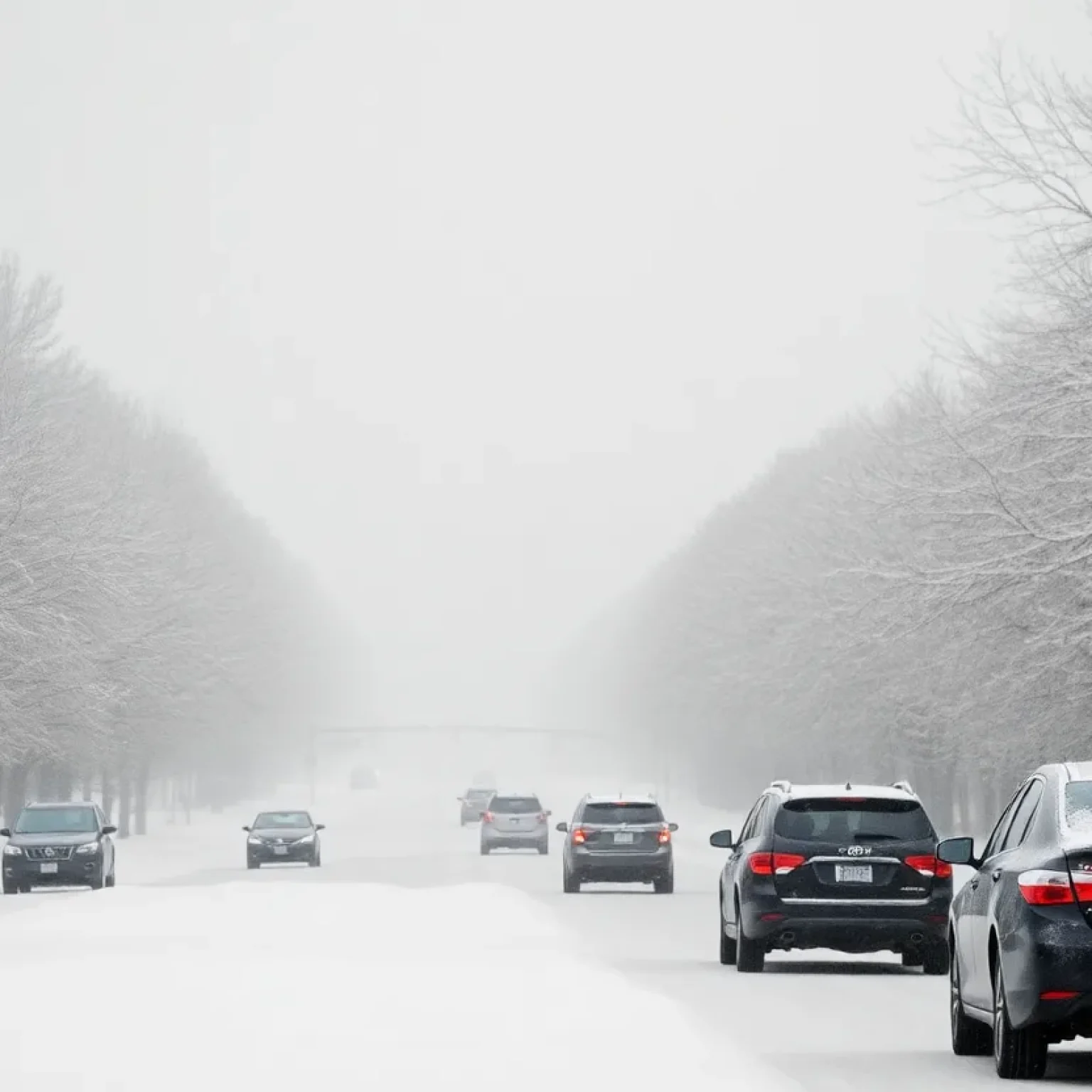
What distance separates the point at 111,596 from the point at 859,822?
26307 millimetres

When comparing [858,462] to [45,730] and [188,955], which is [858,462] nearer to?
[45,730]

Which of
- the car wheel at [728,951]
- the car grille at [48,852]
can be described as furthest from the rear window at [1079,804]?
the car grille at [48,852]

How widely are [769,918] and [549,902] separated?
1449 cm

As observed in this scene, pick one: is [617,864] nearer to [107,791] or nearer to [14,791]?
[14,791]

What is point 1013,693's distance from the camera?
35125 mm

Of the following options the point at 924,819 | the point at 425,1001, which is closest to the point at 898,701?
the point at 924,819

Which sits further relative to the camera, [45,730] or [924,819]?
[45,730]

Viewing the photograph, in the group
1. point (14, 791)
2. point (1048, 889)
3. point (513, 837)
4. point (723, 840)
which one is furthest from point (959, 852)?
point (14, 791)

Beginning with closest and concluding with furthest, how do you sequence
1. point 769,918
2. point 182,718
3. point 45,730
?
point 769,918 → point 45,730 → point 182,718

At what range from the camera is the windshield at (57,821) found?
3925 centimetres

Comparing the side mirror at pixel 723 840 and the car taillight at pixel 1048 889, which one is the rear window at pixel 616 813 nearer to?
the side mirror at pixel 723 840

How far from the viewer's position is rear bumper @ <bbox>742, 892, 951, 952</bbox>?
20516mm

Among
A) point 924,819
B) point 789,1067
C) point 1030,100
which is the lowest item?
point 789,1067

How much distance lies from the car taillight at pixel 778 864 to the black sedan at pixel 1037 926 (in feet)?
21.7
